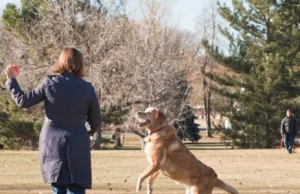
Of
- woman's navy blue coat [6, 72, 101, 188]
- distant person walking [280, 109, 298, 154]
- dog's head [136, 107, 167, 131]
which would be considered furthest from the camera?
distant person walking [280, 109, 298, 154]

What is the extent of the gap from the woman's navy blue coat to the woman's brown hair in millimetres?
59

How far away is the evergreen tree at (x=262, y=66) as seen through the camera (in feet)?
148

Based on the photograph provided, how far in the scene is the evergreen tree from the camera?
148 ft

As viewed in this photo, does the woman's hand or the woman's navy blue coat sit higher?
the woman's hand

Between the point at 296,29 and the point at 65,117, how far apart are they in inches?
1532

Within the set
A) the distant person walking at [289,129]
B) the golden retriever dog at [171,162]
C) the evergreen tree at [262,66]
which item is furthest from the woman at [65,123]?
the evergreen tree at [262,66]

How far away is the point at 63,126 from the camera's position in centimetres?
698

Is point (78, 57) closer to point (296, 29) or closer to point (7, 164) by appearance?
point (7, 164)

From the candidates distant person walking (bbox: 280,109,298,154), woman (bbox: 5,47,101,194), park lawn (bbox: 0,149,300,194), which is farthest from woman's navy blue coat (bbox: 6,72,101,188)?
distant person walking (bbox: 280,109,298,154)

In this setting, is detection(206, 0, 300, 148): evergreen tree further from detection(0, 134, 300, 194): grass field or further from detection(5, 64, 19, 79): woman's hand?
detection(5, 64, 19, 79): woman's hand

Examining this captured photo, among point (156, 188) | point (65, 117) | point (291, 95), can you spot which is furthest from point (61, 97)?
point (291, 95)

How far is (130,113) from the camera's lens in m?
45.0

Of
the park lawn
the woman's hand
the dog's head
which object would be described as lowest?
the park lawn

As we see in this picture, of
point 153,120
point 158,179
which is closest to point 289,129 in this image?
point 158,179
